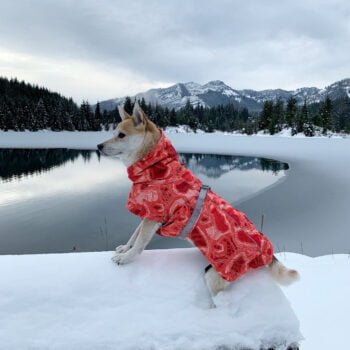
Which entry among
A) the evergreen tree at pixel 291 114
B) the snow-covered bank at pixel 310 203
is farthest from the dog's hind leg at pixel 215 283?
the evergreen tree at pixel 291 114

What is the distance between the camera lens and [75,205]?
13719mm

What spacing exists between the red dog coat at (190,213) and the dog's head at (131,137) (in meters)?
0.12

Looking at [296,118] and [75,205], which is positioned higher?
[296,118]

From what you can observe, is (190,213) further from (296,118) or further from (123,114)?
(296,118)

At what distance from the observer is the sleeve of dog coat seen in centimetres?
228

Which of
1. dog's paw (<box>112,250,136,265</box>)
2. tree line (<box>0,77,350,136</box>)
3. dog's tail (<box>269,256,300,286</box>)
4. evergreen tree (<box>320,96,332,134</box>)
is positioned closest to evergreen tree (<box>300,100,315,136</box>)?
tree line (<box>0,77,350,136</box>)

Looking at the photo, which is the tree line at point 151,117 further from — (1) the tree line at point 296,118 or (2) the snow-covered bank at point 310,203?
(2) the snow-covered bank at point 310,203

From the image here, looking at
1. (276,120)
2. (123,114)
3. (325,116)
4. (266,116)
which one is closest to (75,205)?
(123,114)

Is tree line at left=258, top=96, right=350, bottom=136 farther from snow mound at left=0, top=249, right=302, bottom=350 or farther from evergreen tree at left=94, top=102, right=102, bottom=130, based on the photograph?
snow mound at left=0, top=249, right=302, bottom=350

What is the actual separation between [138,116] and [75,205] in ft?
40.1

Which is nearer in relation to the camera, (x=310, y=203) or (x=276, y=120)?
(x=310, y=203)

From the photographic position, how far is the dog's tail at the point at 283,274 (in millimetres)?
2143

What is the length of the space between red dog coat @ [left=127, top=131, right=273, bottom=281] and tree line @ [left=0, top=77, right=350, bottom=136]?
40.4 meters

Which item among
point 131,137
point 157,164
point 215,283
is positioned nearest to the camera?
point 215,283
